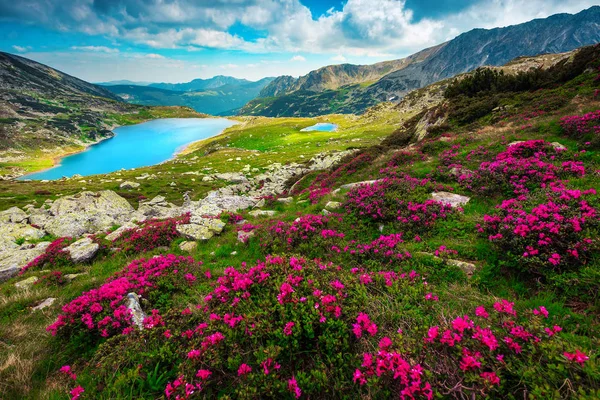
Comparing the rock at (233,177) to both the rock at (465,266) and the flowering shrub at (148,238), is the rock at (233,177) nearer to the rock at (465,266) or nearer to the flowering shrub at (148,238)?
the flowering shrub at (148,238)

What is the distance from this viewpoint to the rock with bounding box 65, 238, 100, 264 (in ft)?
41.5

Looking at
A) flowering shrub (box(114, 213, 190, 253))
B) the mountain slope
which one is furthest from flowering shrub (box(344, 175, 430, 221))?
the mountain slope

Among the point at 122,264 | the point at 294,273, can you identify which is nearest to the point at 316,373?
the point at 294,273

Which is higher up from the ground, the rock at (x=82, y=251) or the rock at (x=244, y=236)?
the rock at (x=244, y=236)

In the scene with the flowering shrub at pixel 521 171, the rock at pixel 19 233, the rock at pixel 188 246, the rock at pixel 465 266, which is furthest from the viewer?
the rock at pixel 19 233

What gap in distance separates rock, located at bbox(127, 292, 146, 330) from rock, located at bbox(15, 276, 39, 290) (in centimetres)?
685

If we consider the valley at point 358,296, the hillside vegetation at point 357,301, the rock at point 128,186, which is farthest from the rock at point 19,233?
the rock at point 128,186

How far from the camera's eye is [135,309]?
6691 mm

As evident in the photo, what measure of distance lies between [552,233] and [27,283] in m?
19.1

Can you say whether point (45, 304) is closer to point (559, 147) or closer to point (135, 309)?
point (135, 309)

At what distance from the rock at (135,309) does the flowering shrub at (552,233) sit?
9.67m

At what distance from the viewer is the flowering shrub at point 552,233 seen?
18.4 feet

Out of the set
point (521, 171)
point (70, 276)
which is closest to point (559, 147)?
point (521, 171)

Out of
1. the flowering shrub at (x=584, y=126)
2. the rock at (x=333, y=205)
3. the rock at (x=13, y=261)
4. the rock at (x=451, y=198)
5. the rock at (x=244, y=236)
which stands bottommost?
the rock at (x=13, y=261)
